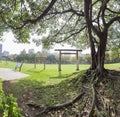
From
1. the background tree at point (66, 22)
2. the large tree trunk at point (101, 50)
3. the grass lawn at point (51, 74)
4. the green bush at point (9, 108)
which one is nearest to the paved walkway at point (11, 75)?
the grass lawn at point (51, 74)

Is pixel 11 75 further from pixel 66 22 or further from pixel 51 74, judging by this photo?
pixel 66 22

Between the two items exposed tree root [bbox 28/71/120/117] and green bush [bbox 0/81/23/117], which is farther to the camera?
exposed tree root [bbox 28/71/120/117]

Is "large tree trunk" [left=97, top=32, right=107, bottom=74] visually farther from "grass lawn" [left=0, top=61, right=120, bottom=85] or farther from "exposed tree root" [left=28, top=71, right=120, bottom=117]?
"grass lawn" [left=0, top=61, right=120, bottom=85]

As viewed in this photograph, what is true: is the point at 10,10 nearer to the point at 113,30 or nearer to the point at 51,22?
the point at 51,22

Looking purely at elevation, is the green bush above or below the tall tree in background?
below

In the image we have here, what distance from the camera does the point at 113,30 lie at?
60.7ft

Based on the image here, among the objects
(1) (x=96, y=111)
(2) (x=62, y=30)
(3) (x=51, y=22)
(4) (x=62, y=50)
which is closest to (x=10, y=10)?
(3) (x=51, y=22)

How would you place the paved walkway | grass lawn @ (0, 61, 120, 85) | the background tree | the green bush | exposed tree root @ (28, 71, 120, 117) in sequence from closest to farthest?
the green bush, exposed tree root @ (28, 71, 120, 117), the background tree, grass lawn @ (0, 61, 120, 85), the paved walkway

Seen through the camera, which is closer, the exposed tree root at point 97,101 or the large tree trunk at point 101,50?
the exposed tree root at point 97,101

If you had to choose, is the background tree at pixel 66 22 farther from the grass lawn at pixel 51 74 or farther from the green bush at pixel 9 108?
the green bush at pixel 9 108

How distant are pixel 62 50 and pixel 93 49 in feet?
31.0

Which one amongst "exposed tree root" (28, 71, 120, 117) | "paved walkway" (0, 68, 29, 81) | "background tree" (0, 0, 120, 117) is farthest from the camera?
"paved walkway" (0, 68, 29, 81)

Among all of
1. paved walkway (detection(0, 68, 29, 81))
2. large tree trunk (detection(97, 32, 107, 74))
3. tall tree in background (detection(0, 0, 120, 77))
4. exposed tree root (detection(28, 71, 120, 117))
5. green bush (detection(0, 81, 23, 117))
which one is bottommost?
exposed tree root (detection(28, 71, 120, 117))

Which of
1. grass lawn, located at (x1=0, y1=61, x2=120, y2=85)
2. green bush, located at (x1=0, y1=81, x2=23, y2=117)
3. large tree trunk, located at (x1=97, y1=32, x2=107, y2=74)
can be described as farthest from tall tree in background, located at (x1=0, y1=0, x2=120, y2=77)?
green bush, located at (x1=0, y1=81, x2=23, y2=117)
